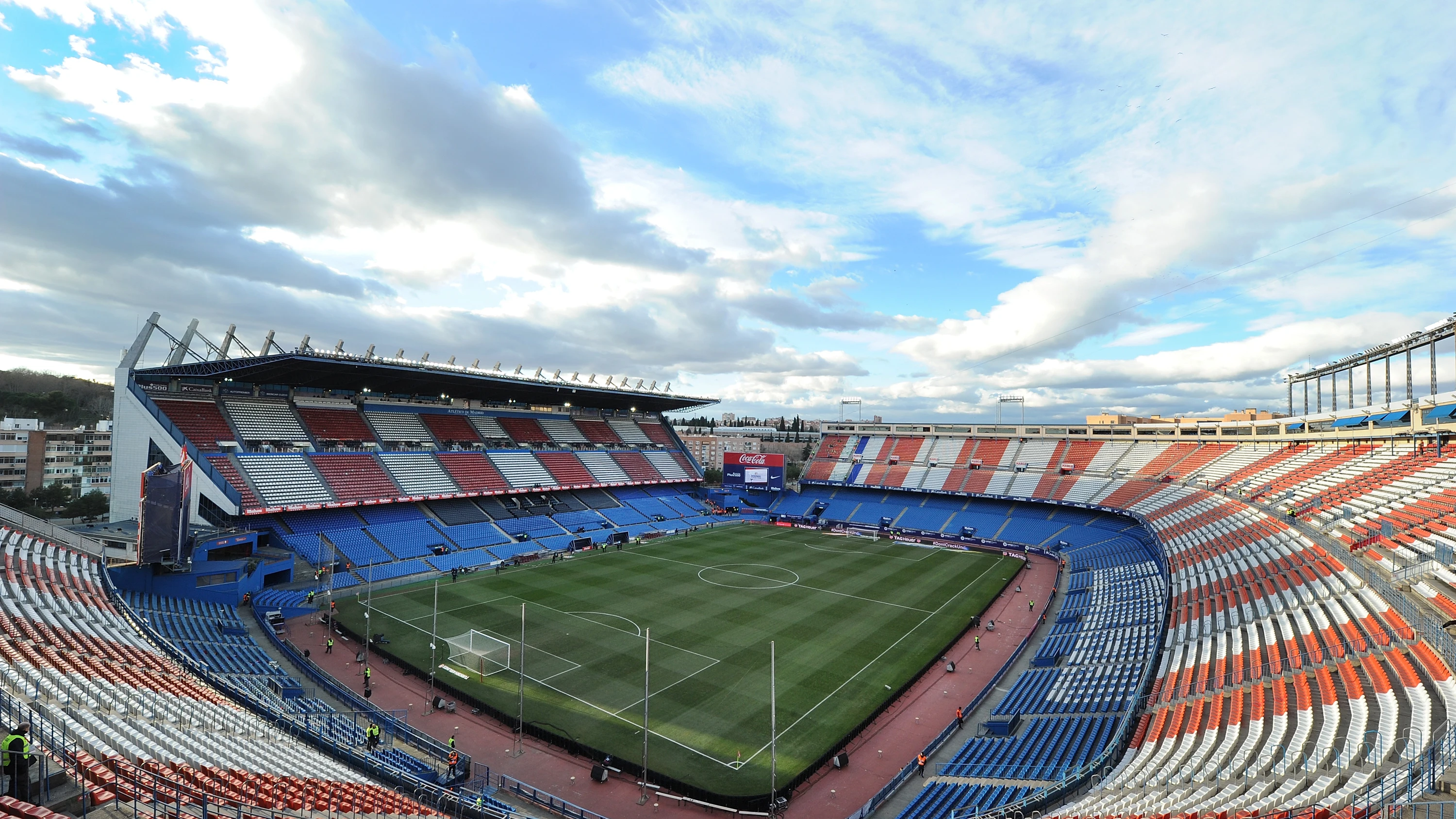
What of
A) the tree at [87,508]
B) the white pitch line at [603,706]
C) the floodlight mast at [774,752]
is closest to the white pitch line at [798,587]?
the white pitch line at [603,706]

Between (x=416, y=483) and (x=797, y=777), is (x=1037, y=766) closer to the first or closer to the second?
(x=797, y=777)

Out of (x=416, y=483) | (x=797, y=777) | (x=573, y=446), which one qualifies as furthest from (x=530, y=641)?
(x=573, y=446)

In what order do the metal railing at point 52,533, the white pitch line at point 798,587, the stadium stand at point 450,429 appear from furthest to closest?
the stadium stand at point 450,429, the white pitch line at point 798,587, the metal railing at point 52,533

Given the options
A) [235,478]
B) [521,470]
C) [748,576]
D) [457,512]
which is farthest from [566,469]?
[235,478]

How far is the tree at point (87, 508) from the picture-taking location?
44.6 metres

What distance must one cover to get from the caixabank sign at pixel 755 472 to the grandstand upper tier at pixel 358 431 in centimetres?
434

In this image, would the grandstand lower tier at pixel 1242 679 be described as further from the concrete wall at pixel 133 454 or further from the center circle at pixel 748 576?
the concrete wall at pixel 133 454

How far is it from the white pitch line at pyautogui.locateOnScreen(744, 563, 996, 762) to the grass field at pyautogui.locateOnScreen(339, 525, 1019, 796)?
12 centimetres

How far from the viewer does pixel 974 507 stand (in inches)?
2405

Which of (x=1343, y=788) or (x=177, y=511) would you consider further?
(x=177, y=511)

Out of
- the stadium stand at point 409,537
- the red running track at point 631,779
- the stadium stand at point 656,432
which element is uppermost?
the stadium stand at point 656,432

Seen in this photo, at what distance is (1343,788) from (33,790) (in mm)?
19641

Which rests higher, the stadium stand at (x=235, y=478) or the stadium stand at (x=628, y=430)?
→ the stadium stand at (x=628, y=430)

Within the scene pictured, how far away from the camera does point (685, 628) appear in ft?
99.9
